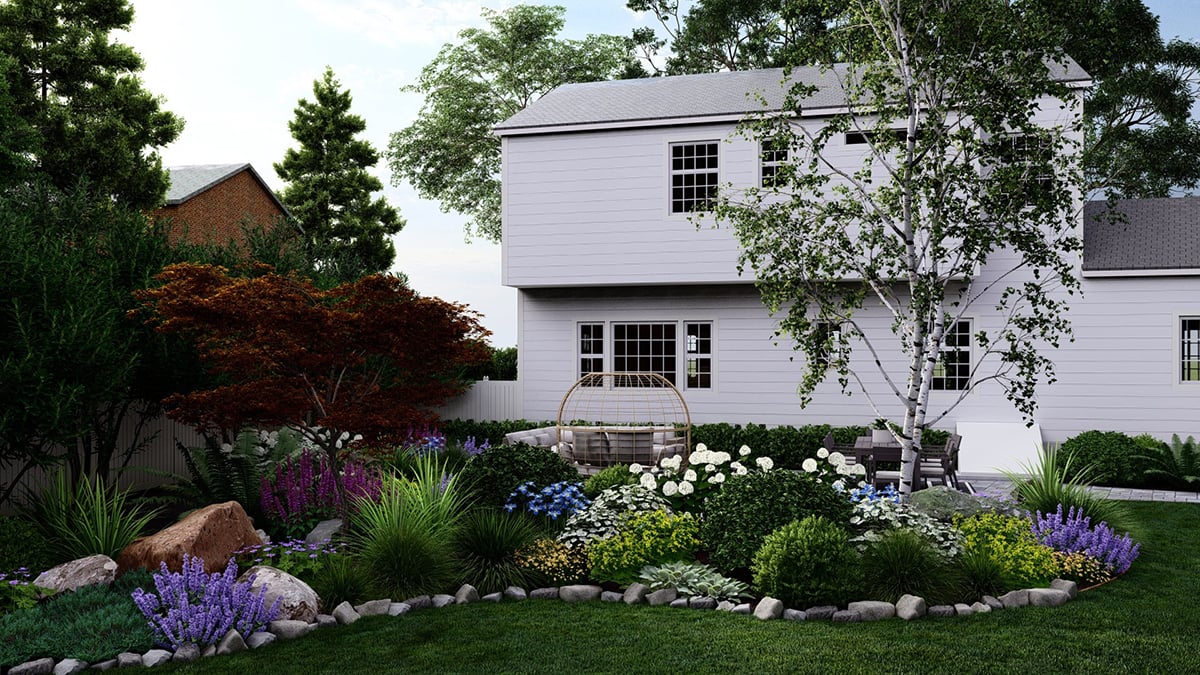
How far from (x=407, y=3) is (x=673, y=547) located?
10.6 meters

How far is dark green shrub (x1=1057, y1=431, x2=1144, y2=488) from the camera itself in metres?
13.6

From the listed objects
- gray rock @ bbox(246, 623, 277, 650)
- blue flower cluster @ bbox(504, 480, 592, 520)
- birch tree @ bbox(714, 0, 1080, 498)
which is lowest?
gray rock @ bbox(246, 623, 277, 650)

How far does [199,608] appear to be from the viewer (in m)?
6.17

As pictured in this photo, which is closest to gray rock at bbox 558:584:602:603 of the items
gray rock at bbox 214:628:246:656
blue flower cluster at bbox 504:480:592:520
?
blue flower cluster at bbox 504:480:592:520

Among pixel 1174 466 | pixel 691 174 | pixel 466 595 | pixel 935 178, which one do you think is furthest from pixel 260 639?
pixel 1174 466

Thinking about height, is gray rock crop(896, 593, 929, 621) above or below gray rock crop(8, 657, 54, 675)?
above

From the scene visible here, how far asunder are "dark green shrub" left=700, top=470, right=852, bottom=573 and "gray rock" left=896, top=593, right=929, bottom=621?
1108mm

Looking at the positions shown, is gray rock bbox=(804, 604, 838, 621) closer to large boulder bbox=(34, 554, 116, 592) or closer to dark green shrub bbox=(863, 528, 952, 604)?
dark green shrub bbox=(863, 528, 952, 604)

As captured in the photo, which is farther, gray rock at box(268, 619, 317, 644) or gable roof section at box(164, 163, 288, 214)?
gable roof section at box(164, 163, 288, 214)

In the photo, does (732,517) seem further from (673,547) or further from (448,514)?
(448,514)

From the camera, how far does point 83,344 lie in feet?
28.6

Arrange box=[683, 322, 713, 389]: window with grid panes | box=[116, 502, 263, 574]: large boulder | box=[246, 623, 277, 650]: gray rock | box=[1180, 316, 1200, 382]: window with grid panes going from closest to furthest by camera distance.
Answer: box=[246, 623, 277, 650]: gray rock < box=[116, 502, 263, 574]: large boulder < box=[1180, 316, 1200, 382]: window with grid panes < box=[683, 322, 713, 389]: window with grid panes

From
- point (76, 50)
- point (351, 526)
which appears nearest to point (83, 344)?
point (351, 526)

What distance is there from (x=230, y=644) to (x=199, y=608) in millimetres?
355
